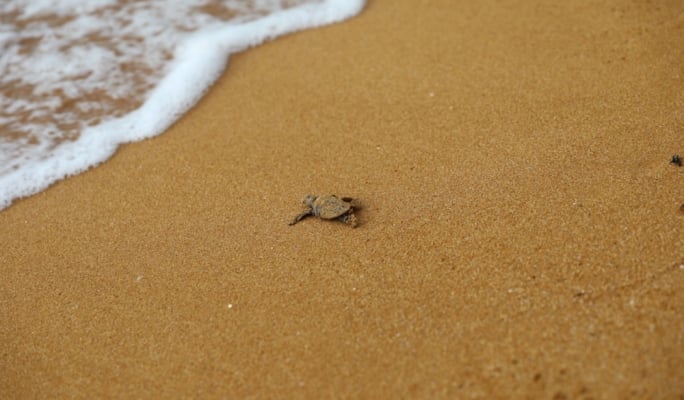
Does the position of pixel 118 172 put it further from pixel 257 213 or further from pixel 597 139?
pixel 597 139

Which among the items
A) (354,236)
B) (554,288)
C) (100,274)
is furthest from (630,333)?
(100,274)

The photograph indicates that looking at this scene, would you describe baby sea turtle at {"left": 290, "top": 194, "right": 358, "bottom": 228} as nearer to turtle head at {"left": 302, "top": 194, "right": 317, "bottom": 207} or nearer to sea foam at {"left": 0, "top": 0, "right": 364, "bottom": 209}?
turtle head at {"left": 302, "top": 194, "right": 317, "bottom": 207}

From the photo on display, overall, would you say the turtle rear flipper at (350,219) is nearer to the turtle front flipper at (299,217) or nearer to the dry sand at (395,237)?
the dry sand at (395,237)

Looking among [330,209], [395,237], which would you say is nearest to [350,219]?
[330,209]

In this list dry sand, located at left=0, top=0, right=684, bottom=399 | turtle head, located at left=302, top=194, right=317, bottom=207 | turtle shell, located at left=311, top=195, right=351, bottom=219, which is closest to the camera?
dry sand, located at left=0, top=0, right=684, bottom=399

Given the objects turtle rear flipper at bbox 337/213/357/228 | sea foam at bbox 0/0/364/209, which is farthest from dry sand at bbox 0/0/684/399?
sea foam at bbox 0/0/364/209

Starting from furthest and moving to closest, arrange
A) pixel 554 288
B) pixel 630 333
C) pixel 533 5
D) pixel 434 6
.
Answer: pixel 434 6, pixel 533 5, pixel 554 288, pixel 630 333

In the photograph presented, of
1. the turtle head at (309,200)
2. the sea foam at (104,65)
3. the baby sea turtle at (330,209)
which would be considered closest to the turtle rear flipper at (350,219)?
the baby sea turtle at (330,209)
